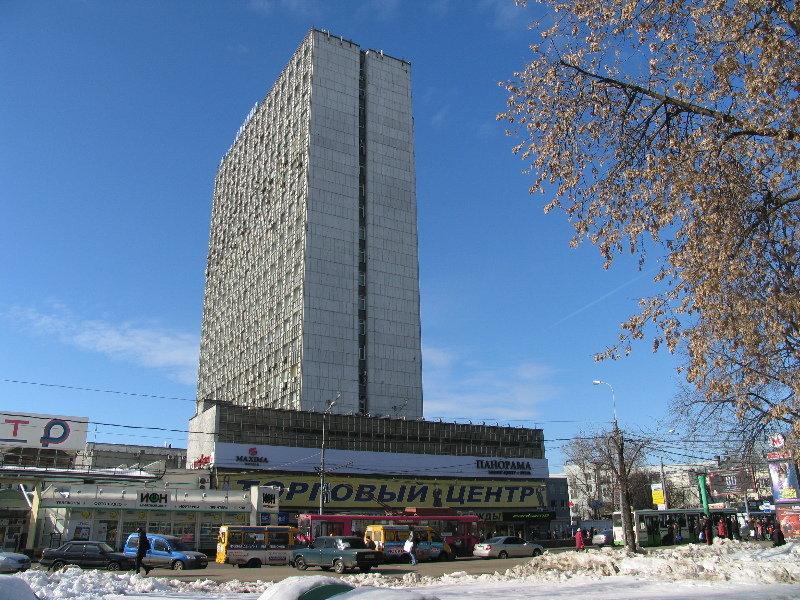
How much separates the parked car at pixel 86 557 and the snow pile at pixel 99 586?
9290 millimetres

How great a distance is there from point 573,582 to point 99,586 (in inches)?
478

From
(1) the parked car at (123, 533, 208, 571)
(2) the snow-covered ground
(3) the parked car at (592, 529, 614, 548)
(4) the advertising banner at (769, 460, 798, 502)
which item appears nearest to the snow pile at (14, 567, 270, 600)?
(2) the snow-covered ground

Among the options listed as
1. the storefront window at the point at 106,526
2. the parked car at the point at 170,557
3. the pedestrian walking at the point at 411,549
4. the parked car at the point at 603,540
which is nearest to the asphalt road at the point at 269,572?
the parked car at the point at 170,557

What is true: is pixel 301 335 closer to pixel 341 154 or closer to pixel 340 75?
pixel 341 154

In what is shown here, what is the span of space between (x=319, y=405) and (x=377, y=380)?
8810mm

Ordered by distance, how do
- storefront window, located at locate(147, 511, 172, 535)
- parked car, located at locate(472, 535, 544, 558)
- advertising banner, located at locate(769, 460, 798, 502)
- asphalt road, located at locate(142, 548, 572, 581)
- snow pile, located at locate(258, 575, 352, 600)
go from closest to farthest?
snow pile, located at locate(258, 575, 352, 600) < asphalt road, located at locate(142, 548, 572, 581) < parked car, located at locate(472, 535, 544, 558) < storefront window, located at locate(147, 511, 172, 535) < advertising banner, located at locate(769, 460, 798, 502)

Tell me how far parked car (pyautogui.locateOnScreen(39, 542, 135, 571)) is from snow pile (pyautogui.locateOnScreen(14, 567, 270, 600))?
9290 millimetres

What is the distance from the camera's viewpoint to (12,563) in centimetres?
2441

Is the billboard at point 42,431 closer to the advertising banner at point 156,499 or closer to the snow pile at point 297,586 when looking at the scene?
the advertising banner at point 156,499

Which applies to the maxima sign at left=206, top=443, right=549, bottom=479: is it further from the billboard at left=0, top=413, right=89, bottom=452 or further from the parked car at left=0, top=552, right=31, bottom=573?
the parked car at left=0, top=552, right=31, bottom=573

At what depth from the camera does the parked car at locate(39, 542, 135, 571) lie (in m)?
27.6

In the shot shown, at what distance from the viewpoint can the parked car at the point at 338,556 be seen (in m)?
29.4

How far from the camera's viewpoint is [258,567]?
108ft

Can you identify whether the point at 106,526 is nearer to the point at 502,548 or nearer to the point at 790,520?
the point at 502,548
